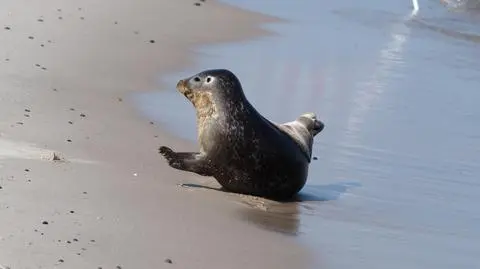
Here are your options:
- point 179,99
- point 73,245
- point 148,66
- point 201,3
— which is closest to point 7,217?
point 73,245

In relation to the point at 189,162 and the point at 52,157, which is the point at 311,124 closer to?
the point at 189,162

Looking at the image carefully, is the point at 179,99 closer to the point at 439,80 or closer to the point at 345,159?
the point at 345,159

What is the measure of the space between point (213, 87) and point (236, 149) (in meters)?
0.43

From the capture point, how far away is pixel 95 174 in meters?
6.73

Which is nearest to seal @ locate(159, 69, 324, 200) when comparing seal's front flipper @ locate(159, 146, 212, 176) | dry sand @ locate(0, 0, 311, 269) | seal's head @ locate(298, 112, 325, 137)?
seal's front flipper @ locate(159, 146, 212, 176)

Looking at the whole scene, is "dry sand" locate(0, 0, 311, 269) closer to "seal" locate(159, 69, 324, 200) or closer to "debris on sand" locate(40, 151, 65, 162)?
"debris on sand" locate(40, 151, 65, 162)

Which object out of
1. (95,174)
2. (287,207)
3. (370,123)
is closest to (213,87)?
(287,207)

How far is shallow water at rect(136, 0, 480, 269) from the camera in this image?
6660mm

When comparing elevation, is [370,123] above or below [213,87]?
below

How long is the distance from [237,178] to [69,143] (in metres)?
1.10

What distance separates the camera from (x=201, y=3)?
1644cm

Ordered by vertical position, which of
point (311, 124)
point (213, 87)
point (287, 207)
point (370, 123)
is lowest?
point (370, 123)

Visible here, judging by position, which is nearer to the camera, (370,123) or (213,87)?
(213,87)

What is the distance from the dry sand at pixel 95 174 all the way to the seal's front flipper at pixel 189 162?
4.8 inches
